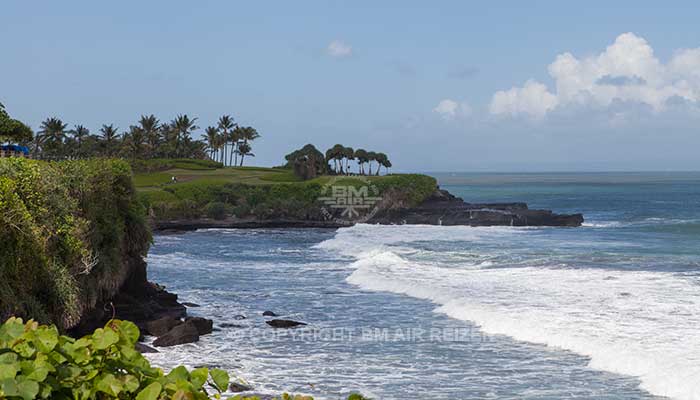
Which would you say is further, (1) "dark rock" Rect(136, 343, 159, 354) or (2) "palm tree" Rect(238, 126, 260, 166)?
(2) "palm tree" Rect(238, 126, 260, 166)

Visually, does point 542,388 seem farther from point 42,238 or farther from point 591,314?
point 42,238

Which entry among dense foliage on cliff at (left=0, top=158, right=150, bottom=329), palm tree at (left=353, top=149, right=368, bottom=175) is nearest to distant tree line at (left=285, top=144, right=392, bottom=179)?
palm tree at (left=353, top=149, right=368, bottom=175)

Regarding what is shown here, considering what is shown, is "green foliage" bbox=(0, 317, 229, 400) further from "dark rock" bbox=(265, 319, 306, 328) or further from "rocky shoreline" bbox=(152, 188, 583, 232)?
"rocky shoreline" bbox=(152, 188, 583, 232)

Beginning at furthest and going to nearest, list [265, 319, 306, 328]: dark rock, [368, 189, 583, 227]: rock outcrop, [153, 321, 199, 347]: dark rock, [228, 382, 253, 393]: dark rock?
1. [368, 189, 583, 227]: rock outcrop
2. [265, 319, 306, 328]: dark rock
3. [153, 321, 199, 347]: dark rock
4. [228, 382, 253, 393]: dark rock

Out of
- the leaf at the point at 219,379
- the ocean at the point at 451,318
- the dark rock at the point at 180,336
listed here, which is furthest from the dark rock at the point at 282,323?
the leaf at the point at 219,379

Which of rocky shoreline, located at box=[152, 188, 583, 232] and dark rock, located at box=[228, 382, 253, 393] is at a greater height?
rocky shoreline, located at box=[152, 188, 583, 232]

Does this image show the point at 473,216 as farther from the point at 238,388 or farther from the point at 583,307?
the point at 238,388

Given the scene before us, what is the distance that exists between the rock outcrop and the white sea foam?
31.0m

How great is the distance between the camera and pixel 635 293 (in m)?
27.2

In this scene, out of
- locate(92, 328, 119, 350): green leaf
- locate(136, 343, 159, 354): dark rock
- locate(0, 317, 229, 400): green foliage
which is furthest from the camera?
locate(136, 343, 159, 354): dark rock

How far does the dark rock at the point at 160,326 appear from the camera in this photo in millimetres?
21375

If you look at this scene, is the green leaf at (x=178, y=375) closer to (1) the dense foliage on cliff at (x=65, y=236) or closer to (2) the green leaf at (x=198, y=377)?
(2) the green leaf at (x=198, y=377)

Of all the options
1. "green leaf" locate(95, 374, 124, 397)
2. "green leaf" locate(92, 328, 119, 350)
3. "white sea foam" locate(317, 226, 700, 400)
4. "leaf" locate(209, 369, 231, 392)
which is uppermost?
"green leaf" locate(92, 328, 119, 350)

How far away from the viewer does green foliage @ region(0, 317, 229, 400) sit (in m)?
3.04
